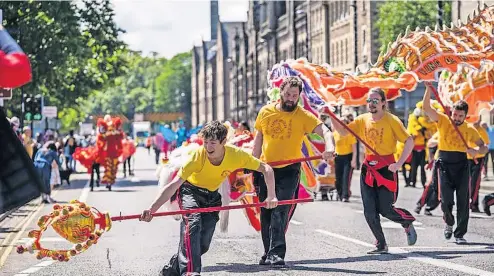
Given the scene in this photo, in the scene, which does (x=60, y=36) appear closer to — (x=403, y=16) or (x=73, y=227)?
(x=403, y=16)

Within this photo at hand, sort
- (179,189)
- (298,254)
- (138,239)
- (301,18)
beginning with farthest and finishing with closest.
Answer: (301,18) < (138,239) < (298,254) < (179,189)

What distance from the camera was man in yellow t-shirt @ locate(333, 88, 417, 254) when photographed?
14.6 meters

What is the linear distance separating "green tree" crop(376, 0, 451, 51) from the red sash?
48.2 metres

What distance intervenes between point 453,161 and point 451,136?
1.06 feet

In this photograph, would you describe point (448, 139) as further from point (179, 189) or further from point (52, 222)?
point (52, 222)

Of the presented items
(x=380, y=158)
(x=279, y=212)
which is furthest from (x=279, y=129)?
→ (x=380, y=158)

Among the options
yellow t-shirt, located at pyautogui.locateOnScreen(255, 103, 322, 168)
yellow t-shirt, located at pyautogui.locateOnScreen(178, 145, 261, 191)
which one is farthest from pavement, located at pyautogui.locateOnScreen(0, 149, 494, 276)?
yellow t-shirt, located at pyautogui.locateOnScreen(178, 145, 261, 191)

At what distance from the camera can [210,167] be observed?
11.4 meters

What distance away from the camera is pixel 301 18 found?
313 ft

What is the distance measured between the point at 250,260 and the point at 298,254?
915mm

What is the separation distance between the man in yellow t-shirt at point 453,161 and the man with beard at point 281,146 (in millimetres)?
2824

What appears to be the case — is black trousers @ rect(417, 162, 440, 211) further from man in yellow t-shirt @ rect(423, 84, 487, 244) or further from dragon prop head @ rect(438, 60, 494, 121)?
man in yellow t-shirt @ rect(423, 84, 487, 244)

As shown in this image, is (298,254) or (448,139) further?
(448,139)

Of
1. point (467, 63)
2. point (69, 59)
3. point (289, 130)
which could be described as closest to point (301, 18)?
point (69, 59)
